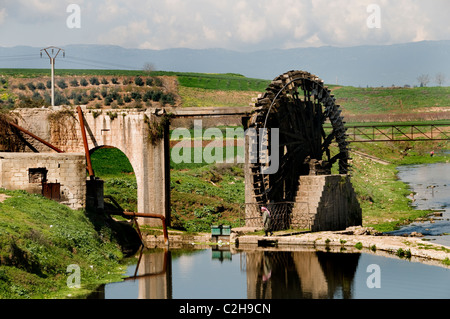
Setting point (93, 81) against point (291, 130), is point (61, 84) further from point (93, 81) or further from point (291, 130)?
point (291, 130)

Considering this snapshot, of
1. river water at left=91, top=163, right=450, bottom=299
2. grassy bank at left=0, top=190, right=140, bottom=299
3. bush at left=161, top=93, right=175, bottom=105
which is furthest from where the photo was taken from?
Answer: bush at left=161, top=93, right=175, bottom=105

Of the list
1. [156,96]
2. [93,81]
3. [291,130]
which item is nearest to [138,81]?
[93,81]

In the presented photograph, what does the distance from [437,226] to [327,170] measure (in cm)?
649

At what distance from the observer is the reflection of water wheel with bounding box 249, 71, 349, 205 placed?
3281 centimetres

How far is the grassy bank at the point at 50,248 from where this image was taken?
20109 millimetres

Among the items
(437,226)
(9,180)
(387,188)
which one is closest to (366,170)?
(387,188)

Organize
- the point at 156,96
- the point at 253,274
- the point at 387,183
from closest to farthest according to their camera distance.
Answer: the point at 253,274, the point at 387,183, the point at 156,96

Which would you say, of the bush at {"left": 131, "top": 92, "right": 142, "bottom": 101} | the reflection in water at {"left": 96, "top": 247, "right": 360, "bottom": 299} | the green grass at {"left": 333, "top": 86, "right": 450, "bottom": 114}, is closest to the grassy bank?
the reflection in water at {"left": 96, "top": 247, "right": 360, "bottom": 299}

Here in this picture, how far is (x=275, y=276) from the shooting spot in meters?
24.5

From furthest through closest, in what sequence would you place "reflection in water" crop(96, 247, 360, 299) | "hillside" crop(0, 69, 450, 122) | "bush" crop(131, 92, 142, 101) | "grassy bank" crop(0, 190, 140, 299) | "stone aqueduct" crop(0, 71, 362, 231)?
1. "bush" crop(131, 92, 142, 101)
2. "hillside" crop(0, 69, 450, 122)
3. "stone aqueduct" crop(0, 71, 362, 231)
4. "reflection in water" crop(96, 247, 360, 299)
5. "grassy bank" crop(0, 190, 140, 299)

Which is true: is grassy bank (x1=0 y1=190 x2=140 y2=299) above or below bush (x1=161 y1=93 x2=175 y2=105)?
below

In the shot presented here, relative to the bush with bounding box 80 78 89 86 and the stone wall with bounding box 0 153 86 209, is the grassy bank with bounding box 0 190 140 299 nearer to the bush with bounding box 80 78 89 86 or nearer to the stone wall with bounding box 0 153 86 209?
the stone wall with bounding box 0 153 86 209

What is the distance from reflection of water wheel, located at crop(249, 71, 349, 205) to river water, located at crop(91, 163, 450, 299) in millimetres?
4477
